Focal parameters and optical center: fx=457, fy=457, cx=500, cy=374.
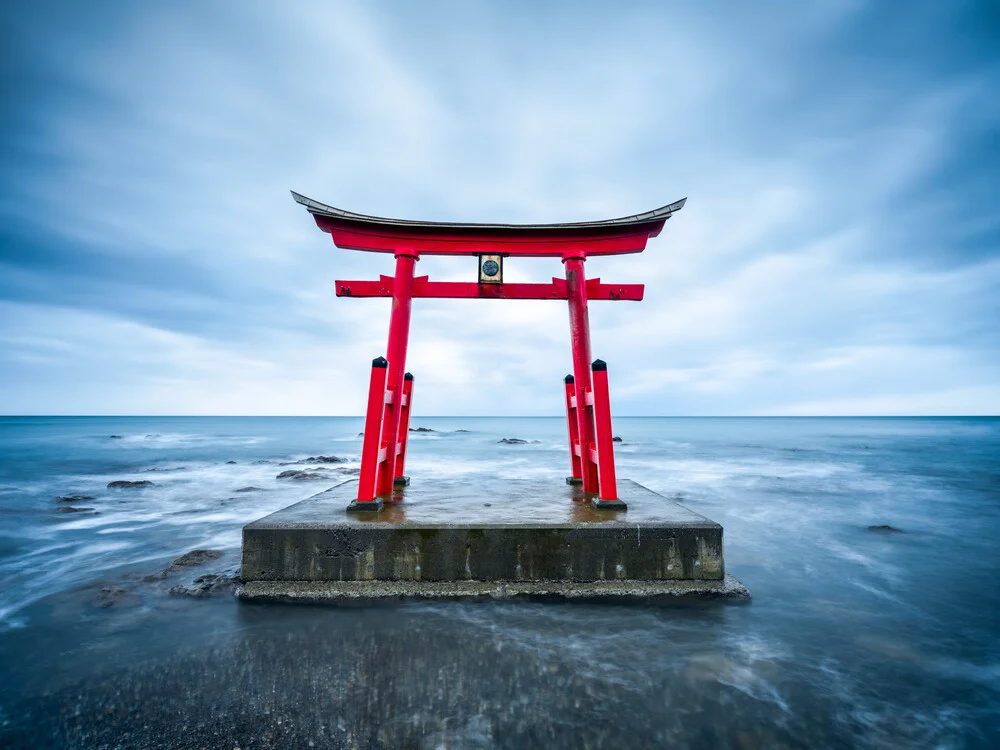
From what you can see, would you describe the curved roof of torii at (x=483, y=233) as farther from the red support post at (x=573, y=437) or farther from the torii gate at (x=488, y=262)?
the red support post at (x=573, y=437)

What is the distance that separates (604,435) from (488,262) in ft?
9.02

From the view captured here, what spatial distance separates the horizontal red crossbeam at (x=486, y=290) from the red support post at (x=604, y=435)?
1.48 m

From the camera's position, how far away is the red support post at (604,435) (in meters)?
5.30

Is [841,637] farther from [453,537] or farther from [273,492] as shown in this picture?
[273,492]

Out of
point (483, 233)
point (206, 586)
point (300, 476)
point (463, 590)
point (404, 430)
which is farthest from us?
point (300, 476)

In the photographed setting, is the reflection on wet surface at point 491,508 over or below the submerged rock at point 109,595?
over

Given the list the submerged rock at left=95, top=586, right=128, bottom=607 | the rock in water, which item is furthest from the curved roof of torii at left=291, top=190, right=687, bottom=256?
the submerged rock at left=95, top=586, right=128, bottom=607

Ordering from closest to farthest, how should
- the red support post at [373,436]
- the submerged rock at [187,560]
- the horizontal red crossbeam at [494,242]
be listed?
the red support post at [373,436] < the submerged rock at [187,560] < the horizontal red crossbeam at [494,242]

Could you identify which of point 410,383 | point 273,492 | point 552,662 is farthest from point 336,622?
point 273,492

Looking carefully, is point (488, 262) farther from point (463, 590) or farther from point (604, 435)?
point (463, 590)

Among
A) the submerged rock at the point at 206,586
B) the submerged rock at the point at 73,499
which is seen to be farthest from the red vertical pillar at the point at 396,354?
the submerged rock at the point at 73,499

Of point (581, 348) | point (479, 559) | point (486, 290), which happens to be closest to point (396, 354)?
point (486, 290)

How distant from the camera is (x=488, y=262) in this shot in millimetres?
6176

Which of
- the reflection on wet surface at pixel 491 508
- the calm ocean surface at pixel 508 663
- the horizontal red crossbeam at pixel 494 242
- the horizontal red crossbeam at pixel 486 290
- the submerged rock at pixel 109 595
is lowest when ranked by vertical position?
the calm ocean surface at pixel 508 663
